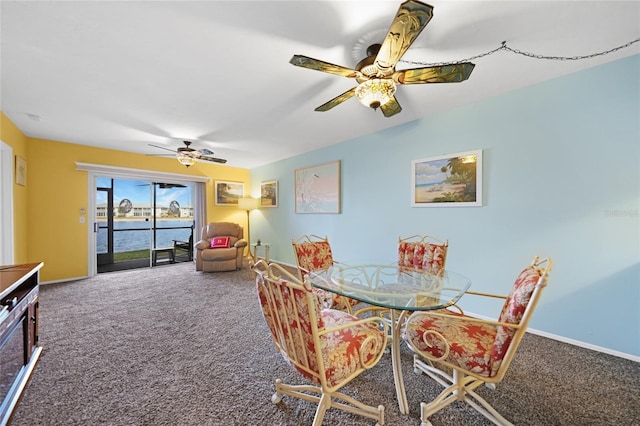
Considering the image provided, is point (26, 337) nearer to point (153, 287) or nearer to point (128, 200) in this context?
point (153, 287)

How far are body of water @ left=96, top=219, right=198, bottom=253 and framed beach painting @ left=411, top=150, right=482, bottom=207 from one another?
505 cm

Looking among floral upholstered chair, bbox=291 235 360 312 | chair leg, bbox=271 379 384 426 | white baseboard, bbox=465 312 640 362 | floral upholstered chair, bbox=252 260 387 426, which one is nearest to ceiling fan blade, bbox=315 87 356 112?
floral upholstered chair, bbox=291 235 360 312

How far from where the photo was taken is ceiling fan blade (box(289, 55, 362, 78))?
1374 mm

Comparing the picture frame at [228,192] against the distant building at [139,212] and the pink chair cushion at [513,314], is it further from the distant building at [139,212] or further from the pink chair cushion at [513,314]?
the pink chair cushion at [513,314]

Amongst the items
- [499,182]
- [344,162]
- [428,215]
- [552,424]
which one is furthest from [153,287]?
[499,182]

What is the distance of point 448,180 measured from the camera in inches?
111

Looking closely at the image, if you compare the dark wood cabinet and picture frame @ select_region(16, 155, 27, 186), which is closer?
the dark wood cabinet

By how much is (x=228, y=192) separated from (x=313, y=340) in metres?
5.53

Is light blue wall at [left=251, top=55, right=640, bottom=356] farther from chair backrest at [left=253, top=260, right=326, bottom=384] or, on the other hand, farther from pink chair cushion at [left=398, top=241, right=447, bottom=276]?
chair backrest at [left=253, top=260, right=326, bottom=384]

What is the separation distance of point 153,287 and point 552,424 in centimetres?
463

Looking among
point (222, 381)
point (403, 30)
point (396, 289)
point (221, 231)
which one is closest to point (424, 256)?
point (396, 289)

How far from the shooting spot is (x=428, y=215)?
3.01m

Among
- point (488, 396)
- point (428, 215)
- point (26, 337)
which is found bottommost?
point (488, 396)

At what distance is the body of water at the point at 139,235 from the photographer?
5.66m
